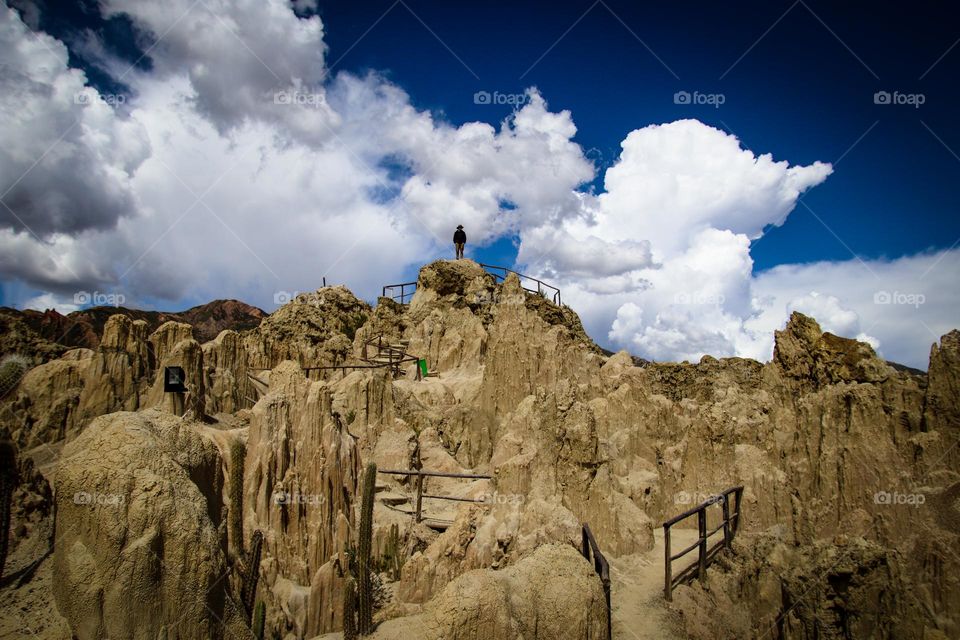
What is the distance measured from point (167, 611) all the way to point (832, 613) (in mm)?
7960

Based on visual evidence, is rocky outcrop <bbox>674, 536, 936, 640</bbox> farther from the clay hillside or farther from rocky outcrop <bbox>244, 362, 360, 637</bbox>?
rocky outcrop <bbox>244, 362, 360, 637</bbox>

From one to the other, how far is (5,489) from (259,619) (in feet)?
13.7

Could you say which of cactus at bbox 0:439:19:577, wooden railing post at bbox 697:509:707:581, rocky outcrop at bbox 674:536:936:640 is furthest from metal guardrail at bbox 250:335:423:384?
A: cactus at bbox 0:439:19:577

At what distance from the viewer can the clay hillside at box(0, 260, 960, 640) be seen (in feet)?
14.2

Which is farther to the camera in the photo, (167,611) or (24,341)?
(24,341)

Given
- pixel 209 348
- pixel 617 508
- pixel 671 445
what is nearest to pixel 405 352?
pixel 209 348

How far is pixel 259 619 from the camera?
748cm

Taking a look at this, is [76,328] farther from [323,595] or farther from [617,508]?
[617,508]

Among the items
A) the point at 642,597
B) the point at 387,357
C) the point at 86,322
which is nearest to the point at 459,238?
the point at 387,357

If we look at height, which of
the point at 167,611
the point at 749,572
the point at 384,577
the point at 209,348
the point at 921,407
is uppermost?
the point at 209,348

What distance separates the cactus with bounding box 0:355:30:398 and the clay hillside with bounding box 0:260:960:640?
9 centimetres

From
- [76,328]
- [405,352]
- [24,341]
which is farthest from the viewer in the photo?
[405,352]

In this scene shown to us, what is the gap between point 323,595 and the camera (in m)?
9.08

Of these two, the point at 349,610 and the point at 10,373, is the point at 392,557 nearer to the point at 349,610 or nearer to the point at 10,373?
the point at 349,610
